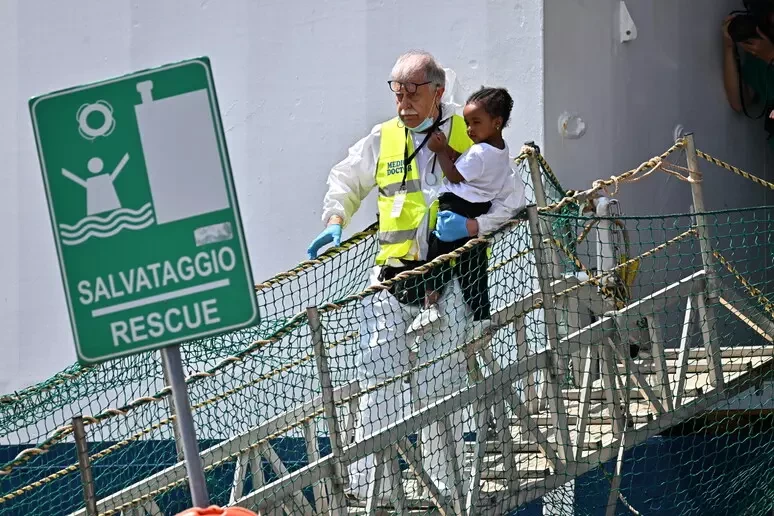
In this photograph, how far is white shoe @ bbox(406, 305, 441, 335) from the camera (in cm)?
600

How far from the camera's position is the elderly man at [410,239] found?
241 inches

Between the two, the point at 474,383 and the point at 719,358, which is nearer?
the point at 474,383

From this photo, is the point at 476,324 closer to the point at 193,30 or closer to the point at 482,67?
the point at 482,67

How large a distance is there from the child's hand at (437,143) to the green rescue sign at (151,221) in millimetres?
2535

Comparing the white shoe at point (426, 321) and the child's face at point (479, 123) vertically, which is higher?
the child's face at point (479, 123)

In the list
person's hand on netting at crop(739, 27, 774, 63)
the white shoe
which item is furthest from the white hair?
person's hand on netting at crop(739, 27, 774, 63)

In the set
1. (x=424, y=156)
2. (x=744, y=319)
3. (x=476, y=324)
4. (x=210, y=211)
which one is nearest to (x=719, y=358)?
(x=744, y=319)

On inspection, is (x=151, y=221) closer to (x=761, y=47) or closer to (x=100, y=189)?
(x=100, y=189)

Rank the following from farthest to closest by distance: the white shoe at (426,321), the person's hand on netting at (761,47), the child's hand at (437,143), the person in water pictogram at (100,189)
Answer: the person's hand on netting at (761,47) < the child's hand at (437,143) < the white shoe at (426,321) < the person in water pictogram at (100,189)

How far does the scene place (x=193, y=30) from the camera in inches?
335

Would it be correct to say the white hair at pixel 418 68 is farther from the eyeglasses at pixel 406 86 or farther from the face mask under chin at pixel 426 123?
the face mask under chin at pixel 426 123

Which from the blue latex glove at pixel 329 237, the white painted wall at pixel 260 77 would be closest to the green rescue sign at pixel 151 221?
the blue latex glove at pixel 329 237

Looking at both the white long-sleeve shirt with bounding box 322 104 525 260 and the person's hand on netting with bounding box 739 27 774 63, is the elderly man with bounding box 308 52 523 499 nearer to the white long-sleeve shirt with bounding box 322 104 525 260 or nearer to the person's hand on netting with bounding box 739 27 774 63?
the white long-sleeve shirt with bounding box 322 104 525 260

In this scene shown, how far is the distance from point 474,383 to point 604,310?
0.90m
